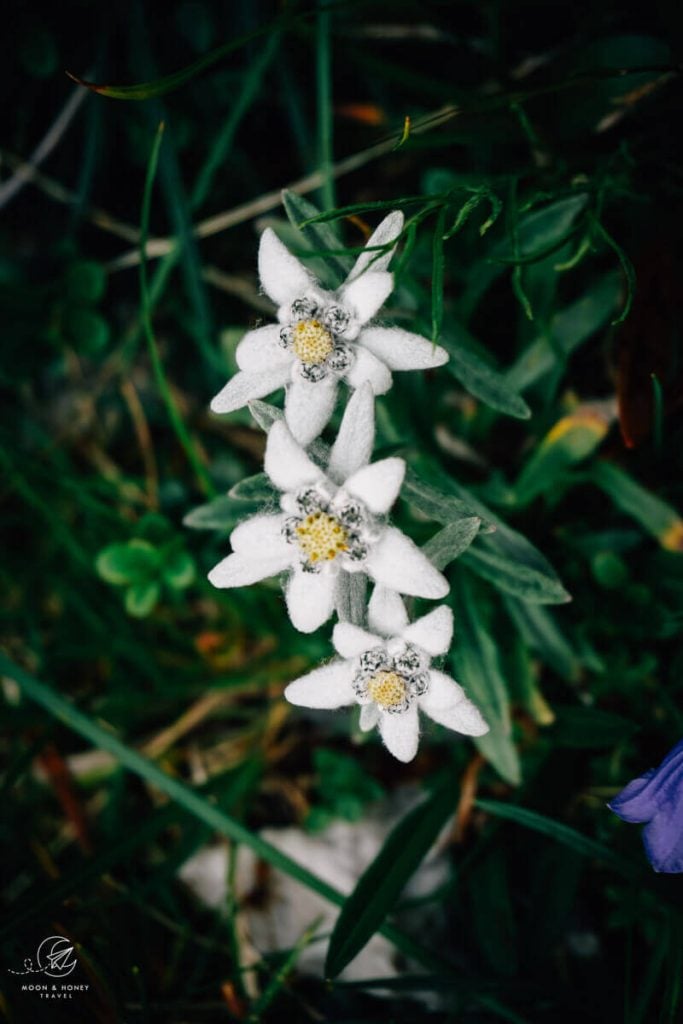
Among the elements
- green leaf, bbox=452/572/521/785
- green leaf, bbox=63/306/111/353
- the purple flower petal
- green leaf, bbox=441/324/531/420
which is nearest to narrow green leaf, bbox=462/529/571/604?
green leaf, bbox=452/572/521/785

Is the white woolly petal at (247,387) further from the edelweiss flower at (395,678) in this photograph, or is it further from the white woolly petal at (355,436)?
the edelweiss flower at (395,678)

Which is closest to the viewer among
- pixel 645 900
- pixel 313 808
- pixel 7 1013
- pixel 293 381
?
pixel 293 381

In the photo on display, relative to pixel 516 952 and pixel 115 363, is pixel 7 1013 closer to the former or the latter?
pixel 516 952

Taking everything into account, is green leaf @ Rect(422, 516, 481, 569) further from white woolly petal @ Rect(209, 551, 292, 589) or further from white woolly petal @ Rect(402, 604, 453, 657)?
white woolly petal @ Rect(209, 551, 292, 589)

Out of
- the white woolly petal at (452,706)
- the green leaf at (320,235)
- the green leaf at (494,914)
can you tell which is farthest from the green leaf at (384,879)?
the green leaf at (320,235)

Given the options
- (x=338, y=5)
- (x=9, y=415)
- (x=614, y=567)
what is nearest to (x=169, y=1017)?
(x=614, y=567)

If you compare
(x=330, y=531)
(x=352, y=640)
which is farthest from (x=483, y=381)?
(x=352, y=640)

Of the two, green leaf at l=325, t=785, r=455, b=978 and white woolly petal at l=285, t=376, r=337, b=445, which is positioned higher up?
white woolly petal at l=285, t=376, r=337, b=445
